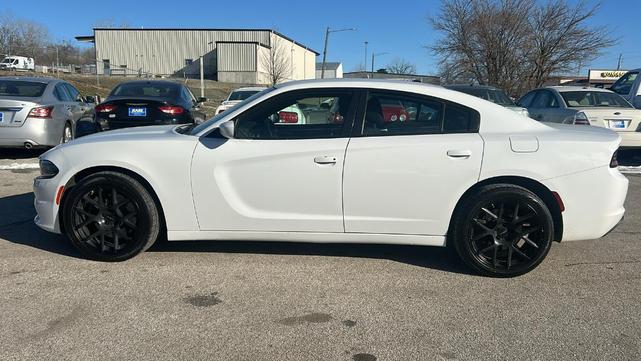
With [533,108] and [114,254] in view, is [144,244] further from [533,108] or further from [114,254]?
[533,108]

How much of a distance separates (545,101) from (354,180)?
8267mm

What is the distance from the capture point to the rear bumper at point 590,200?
3777 mm

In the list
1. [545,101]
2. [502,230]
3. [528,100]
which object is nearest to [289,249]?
[502,230]

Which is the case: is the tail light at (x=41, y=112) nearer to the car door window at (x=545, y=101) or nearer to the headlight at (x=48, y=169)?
the headlight at (x=48, y=169)

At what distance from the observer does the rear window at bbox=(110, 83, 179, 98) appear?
9680 mm

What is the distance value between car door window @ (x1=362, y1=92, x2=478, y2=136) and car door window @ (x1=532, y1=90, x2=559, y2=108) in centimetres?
714

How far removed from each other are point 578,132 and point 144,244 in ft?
11.6

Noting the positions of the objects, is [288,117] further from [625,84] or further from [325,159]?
[625,84]

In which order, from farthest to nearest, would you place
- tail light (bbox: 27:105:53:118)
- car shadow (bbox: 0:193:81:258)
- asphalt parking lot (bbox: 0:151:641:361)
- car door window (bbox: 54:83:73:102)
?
car door window (bbox: 54:83:73:102) → tail light (bbox: 27:105:53:118) → car shadow (bbox: 0:193:81:258) → asphalt parking lot (bbox: 0:151:641:361)

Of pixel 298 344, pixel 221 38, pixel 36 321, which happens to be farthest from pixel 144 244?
pixel 221 38

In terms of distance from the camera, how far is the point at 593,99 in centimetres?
988

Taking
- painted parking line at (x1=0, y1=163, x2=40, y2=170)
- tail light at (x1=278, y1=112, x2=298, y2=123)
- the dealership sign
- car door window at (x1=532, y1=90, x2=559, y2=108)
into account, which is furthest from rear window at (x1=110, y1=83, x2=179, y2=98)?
Answer: the dealership sign

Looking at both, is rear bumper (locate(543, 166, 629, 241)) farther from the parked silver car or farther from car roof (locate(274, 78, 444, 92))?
the parked silver car

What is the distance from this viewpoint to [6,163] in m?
8.69
